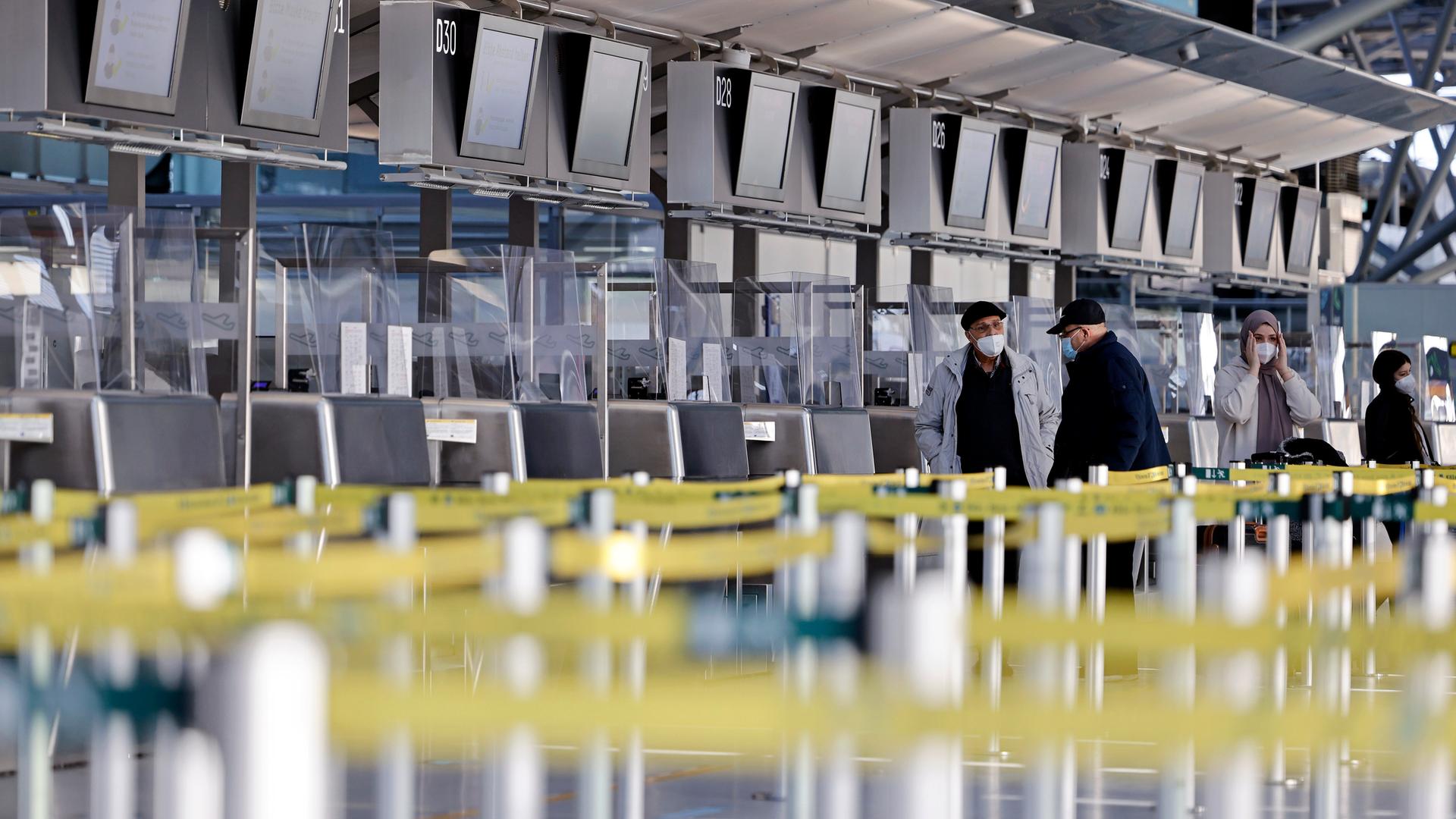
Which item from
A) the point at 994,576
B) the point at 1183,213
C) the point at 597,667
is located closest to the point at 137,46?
the point at 994,576

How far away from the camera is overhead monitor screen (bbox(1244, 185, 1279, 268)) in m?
21.5

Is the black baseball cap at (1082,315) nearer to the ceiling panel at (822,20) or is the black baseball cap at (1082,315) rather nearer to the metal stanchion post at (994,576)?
the metal stanchion post at (994,576)

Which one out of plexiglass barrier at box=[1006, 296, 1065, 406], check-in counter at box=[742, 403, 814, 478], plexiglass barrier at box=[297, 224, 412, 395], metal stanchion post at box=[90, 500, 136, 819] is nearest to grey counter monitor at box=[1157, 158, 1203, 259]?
plexiglass barrier at box=[1006, 296, 1065, 406]

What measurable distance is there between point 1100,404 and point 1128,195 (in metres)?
10.5

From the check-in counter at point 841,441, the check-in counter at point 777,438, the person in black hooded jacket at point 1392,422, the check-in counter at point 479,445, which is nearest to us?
the check-in counter at point 479,445

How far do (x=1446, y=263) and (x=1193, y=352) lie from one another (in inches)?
881

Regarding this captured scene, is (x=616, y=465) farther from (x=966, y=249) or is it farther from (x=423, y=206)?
(x=966, y=249)

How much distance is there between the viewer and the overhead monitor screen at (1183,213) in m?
19.8

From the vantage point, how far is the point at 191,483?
7602 millimetres

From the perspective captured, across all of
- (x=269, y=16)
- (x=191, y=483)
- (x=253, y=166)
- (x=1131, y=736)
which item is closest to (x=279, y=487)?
(x=191, y=483)

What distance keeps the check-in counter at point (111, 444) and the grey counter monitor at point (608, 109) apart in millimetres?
5108

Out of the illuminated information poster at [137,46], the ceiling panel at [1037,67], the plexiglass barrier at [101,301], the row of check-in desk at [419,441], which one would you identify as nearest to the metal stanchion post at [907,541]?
the row of check-in desk at [419,441]

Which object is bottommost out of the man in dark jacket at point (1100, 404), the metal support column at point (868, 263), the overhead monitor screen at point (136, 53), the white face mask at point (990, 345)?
the man in dark jacket at point (1100, 404)

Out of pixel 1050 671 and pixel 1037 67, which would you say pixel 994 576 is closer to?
pixel 1050 671
